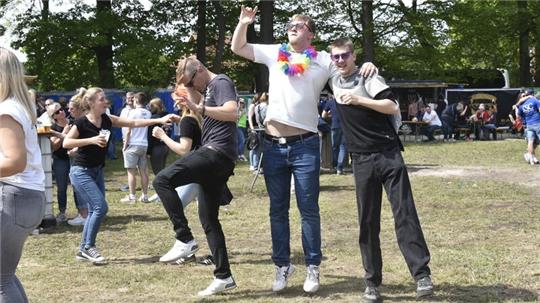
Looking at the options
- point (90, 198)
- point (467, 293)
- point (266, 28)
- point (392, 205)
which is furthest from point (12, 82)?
point (266, 28)

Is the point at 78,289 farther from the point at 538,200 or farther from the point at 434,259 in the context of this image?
the point at 538,200

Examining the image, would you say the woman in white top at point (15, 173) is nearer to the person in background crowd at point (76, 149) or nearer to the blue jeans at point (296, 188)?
the blue jeans at point (296, 188)

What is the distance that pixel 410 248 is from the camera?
211 inches

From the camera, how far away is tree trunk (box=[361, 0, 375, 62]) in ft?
106

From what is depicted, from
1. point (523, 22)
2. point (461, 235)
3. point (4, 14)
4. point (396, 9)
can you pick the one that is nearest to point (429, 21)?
point (396, 9)

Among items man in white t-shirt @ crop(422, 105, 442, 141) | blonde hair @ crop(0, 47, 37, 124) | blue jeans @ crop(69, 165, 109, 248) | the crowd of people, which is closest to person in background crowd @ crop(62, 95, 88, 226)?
blue jeans @ crop(69, 165, 109, 248)

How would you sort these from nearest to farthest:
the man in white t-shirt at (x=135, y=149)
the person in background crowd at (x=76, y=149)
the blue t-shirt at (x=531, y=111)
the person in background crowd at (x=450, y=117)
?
the person in background crowd at (x=76, y=149) < the man in white t-shirt at (x=135, y=149) < the blue t-shirt at (x=531, y=111) < the person in background crowd at (x=450, y=117)

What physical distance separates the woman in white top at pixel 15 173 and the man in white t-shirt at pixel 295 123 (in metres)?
2.07

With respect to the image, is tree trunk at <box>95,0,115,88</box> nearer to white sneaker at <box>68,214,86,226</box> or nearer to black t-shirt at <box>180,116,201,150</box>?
white sneaker at <box>68,214,86,226</box>

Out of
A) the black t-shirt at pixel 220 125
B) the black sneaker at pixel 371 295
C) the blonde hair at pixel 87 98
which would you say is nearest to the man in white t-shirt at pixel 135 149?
the blonde hair at pixel 87 98

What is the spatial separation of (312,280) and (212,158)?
1226 mm

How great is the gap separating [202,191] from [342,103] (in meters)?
1.36

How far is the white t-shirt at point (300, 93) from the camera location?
5488mm

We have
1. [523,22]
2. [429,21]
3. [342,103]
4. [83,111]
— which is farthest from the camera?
[523,22]
